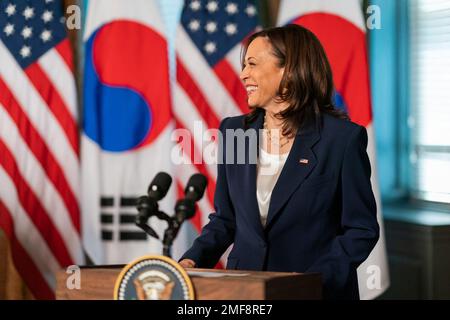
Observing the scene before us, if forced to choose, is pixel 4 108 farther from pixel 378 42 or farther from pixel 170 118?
pixel 378 42

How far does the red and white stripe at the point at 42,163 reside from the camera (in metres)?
3.78

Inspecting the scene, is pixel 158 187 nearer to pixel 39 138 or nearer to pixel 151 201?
pixel 151 201

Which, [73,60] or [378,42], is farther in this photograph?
[378,42]

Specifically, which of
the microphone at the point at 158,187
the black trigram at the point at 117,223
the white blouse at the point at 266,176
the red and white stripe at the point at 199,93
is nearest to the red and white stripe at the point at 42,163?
the black trigram at the point at 117,223

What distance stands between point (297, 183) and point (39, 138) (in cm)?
211

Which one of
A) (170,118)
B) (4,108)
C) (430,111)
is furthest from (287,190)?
(430,111)

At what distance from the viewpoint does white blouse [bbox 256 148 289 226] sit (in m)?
2.14

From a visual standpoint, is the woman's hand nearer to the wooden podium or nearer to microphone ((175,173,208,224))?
the wooden podium

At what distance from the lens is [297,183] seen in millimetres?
2064

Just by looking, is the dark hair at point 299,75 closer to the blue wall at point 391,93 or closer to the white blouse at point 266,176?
the white blouse at point 266,176

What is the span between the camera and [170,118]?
383cm

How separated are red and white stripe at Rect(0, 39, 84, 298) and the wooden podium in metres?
2.19

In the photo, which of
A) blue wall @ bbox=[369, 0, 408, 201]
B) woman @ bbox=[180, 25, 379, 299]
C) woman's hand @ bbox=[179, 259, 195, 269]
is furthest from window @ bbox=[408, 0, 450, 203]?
woman's hand @ bbox=[179, 259, 195, 269]
